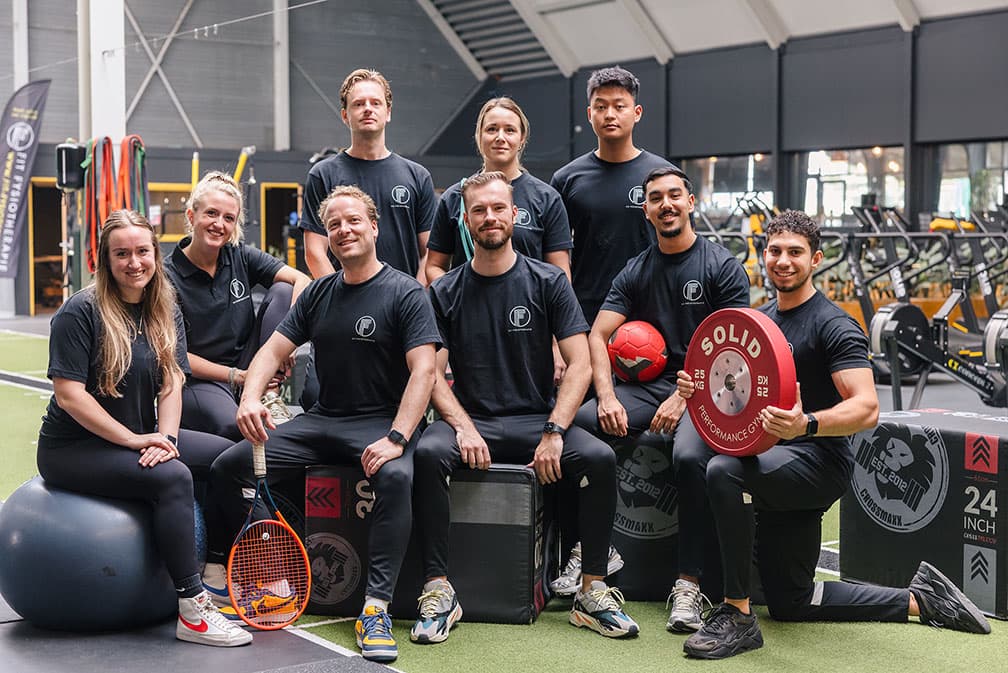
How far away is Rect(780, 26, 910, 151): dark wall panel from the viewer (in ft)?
46.7

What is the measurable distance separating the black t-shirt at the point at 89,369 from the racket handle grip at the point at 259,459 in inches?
12.5

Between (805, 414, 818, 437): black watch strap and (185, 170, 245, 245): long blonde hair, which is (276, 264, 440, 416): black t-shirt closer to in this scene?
(185, 170, 245, 245): long blonde hair

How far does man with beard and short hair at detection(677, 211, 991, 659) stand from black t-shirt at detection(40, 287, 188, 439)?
63.5 inches

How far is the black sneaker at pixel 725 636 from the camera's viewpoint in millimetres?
3381

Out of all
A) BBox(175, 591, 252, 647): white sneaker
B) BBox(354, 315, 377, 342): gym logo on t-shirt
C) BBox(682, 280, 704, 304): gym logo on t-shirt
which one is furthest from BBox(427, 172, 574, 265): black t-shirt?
BBox(175, 591, 252, 647): white sneaker

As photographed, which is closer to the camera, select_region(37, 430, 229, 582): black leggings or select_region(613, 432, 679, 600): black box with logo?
select_region(37, 430, 229, 582): black leggings

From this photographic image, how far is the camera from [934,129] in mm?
13875

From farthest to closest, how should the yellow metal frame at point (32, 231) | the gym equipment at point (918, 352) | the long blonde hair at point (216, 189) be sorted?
1. the yellow metal frame at point (32, 231)
2. the gym equipment at point (918, 352)
3. the long blonde hair at point (216, 189)

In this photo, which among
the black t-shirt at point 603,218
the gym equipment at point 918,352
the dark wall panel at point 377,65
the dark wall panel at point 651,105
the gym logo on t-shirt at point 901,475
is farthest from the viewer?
the dark wall panel at point 377,65

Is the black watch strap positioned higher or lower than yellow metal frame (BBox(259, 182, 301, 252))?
lower

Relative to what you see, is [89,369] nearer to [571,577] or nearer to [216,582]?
[216,582]

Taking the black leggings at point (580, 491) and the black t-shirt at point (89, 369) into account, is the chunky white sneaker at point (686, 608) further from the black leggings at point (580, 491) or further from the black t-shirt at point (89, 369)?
the black t-shirt at point (89, 369)

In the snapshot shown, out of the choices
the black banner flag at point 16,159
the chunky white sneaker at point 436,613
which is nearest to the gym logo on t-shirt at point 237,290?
the chunky white sneaker at point 436,613

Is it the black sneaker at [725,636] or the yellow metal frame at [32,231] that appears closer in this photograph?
the black sneaker at [725,636]
